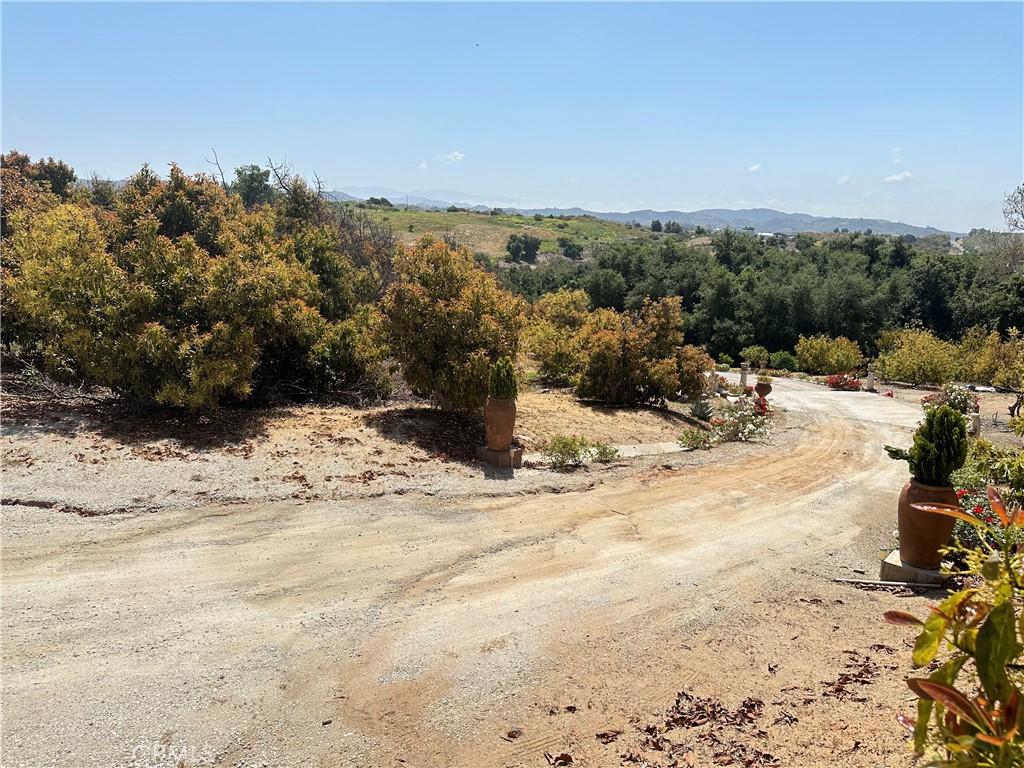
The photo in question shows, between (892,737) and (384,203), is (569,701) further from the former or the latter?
(384,203)

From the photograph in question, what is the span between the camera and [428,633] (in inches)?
199

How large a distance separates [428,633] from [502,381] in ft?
17.1

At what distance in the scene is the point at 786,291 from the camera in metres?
40.8

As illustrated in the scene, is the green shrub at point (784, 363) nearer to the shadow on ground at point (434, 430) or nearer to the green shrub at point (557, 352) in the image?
the green shrub at point (557, 352)

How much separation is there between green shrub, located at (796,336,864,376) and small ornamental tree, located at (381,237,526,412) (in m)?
23.3

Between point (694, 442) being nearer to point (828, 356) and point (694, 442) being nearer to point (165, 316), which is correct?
point (165, 316)

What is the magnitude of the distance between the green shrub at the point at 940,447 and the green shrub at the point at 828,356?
2578 centimetres

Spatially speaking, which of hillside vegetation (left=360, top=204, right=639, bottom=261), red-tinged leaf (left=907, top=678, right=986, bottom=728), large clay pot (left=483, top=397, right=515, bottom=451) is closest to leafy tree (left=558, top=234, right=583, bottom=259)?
hillside vegetation (left=360, top=204, right=639, bottom=261)

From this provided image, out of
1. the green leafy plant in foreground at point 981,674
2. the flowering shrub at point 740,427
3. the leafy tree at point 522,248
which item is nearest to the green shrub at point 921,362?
the flowering shrub at point 740,427

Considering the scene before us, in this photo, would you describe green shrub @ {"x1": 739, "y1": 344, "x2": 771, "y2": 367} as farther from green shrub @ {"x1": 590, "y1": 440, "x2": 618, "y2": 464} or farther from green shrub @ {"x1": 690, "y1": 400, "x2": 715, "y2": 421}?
green shrub @ {"x1": 590, "y1": 440, "x2": 618, "y2": 464}

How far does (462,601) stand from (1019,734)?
466 centimetres

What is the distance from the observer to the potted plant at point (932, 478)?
5.85 m

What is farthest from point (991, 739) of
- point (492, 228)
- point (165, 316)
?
point (492, 228)

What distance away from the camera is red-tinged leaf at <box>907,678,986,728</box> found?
138 cm
